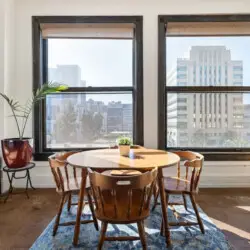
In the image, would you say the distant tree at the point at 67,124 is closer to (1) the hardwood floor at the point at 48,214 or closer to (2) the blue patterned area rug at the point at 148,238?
(1) the hardwood floor at the point at 48,214

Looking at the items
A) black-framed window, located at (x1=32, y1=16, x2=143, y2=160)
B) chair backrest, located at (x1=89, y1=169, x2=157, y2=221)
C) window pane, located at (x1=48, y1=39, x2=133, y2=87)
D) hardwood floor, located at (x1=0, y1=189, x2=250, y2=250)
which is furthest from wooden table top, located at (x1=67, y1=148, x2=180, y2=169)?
window pane, located at (x1=48, y1=39, x2=133, y2=87)

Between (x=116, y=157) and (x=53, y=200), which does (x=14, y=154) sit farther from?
(x=116, y=157)

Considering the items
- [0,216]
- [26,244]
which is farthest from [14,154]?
[26,244]

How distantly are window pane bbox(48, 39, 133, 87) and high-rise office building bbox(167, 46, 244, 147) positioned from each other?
78cm

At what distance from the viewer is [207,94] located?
12.5 feet

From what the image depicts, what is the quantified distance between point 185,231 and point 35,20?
3508 millimetres

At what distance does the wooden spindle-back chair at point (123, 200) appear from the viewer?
1.69 m

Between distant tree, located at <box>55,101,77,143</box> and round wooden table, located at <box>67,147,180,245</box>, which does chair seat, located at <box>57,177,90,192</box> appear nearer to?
round wooden table, located at <box>67,147,180,245</box>

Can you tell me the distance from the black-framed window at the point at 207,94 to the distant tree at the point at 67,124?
1.36 metres

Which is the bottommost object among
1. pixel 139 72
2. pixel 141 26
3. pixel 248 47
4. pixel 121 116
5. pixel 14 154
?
pixel 14 154

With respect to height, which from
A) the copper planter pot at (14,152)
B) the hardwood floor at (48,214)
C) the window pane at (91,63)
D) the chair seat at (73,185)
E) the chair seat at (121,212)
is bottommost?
the hardwood floor at (48,214)

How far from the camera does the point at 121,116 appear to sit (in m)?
3.86

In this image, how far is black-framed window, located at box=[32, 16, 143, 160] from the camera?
12.2 ft

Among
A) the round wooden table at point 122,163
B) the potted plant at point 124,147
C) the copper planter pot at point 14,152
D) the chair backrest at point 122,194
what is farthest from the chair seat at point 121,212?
the copper planter pot at point 14,152
